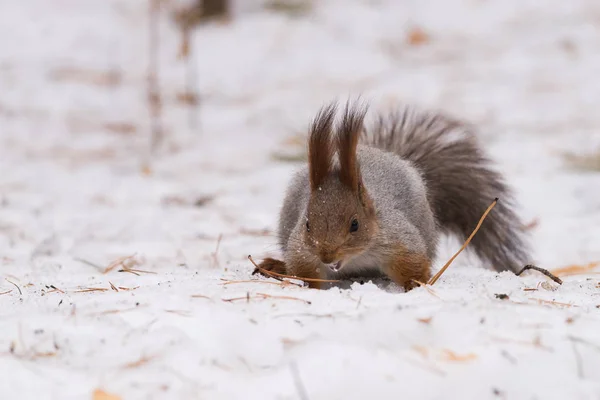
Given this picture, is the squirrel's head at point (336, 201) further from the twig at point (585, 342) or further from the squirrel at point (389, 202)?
the twig at point (585, 342)

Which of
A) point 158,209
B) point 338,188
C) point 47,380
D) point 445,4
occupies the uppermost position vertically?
point 445,4

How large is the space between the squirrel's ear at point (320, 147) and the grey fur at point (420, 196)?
0.04m

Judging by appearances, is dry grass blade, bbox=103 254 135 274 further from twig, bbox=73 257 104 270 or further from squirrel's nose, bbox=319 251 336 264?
squirrel's nose, bbox=319 251 336 264

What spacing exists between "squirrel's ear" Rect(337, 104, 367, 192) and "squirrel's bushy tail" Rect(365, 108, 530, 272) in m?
0.69

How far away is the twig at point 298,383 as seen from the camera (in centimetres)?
147

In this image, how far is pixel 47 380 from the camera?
1.54 meters

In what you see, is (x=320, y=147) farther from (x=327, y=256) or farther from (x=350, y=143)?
(x=327, y=256)

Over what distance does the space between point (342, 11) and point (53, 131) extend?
166 inches

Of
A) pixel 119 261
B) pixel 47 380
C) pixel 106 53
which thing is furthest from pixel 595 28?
pixel 47 380

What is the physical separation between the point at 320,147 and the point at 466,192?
0.98 metres

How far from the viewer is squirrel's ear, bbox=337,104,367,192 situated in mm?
2223

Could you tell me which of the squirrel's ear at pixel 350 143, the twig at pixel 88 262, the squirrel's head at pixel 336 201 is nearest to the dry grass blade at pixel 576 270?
the squirrel's head at pixel 336 201

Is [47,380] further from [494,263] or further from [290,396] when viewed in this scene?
[494,263]

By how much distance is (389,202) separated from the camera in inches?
101
